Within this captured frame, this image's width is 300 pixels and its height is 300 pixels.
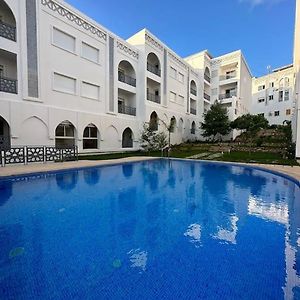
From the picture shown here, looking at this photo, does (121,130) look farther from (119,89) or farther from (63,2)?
(63,2)

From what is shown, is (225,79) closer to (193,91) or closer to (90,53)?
(193,91)

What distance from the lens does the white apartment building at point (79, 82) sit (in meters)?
11.4

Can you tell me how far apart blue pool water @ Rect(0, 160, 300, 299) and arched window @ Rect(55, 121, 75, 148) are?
7949 millimetres

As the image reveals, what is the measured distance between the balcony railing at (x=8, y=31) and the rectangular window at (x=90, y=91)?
485 centimetres

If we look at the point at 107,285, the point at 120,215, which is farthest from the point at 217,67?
the point at 107,285

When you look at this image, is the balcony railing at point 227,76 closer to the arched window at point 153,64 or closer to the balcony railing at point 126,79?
the arched window at point 153,64

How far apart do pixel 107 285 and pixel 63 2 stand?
16.3 meters

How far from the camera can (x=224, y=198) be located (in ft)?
19.8

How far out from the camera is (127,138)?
1966cm

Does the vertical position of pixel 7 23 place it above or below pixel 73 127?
above

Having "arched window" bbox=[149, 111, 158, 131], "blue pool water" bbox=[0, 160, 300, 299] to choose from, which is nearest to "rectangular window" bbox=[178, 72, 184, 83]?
"arched window" bbox=[149, 111, 158, 131]

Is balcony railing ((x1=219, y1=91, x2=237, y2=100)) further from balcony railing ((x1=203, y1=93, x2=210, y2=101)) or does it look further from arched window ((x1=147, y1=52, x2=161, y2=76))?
arched window ((x1=147, y1=52, x2=161, y2=76))

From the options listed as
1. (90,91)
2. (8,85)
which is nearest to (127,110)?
(90,91)

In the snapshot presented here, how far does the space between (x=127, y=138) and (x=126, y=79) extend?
5377mm
